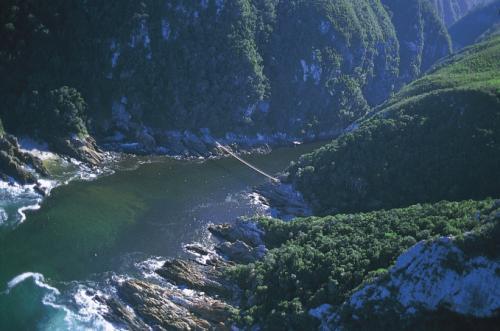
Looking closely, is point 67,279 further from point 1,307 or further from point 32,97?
point 32,97

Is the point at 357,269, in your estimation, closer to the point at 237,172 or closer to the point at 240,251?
the point at 240,251

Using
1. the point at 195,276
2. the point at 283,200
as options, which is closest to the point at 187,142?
the point at 283,200

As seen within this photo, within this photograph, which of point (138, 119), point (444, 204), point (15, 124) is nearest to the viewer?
point (444, 204)

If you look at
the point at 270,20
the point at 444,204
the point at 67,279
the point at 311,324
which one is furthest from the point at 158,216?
the point at 270,20

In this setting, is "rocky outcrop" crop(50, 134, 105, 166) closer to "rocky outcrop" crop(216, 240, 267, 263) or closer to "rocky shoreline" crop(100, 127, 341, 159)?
"rocky shoreline" crop(100, 127, 341, 159)

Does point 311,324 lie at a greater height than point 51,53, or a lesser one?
lesser

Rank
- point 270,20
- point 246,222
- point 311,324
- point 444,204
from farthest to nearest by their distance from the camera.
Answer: point 270,20 < point 246,222 < point 444,204 < point 311,324

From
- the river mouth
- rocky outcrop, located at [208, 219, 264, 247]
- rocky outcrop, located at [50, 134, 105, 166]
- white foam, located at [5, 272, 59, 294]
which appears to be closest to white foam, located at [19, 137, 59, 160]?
rocky outcrop, located at [50, 134, 105, 166]
